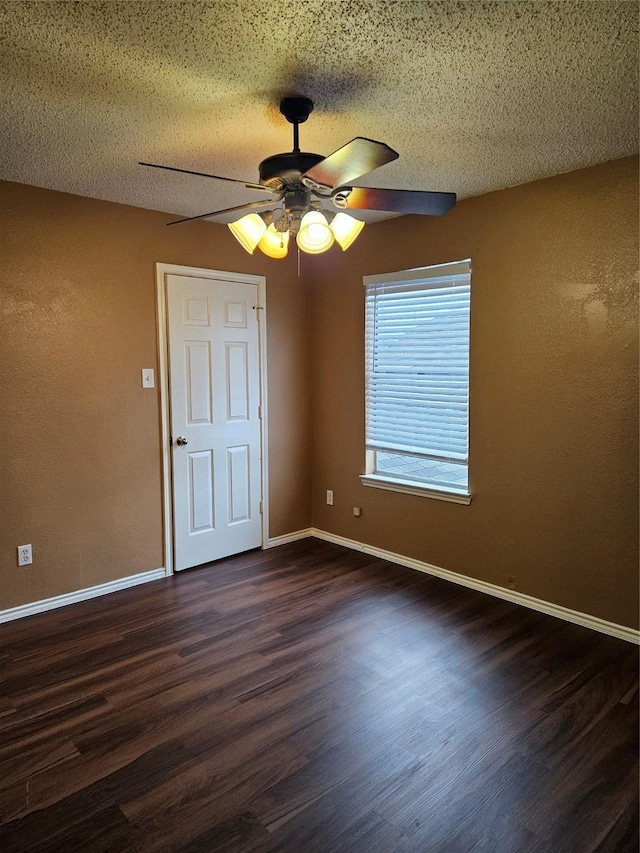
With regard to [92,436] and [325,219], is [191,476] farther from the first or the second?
→ [325,219]

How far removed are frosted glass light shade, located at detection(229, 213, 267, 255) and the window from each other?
1.66 meters

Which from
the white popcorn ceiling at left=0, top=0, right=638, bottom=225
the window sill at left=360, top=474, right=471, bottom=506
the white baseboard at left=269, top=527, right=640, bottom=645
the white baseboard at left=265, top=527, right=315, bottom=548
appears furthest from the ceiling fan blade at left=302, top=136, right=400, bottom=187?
the white baseboard at left=265, top=527, right=315, bottom=548

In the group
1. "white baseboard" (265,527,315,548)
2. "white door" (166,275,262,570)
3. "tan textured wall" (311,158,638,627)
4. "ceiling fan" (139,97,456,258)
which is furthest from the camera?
"white baseboard" (265,527,315,548)

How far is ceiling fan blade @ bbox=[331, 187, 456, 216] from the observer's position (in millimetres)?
2119

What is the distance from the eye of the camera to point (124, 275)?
361cm

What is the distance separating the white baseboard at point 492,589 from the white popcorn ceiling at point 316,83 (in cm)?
245

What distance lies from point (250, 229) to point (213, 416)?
1961 millimetres

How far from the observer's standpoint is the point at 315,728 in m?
2.27

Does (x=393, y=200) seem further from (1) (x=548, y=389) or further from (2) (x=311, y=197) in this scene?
(1) (x=548, y=389)

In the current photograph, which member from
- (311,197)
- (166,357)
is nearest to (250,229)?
(311,197)

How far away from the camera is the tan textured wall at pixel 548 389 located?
292 cm

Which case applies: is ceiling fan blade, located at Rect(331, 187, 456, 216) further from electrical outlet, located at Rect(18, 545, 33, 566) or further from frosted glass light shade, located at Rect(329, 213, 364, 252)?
electrical outlet, located at Rect(18, 545, 33, 566)

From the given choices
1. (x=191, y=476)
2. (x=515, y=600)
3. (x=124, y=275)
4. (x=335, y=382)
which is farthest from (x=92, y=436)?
(x=515, y=600)

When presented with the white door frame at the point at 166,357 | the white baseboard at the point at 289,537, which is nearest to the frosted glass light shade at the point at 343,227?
the white door frame at the point at 166,357
